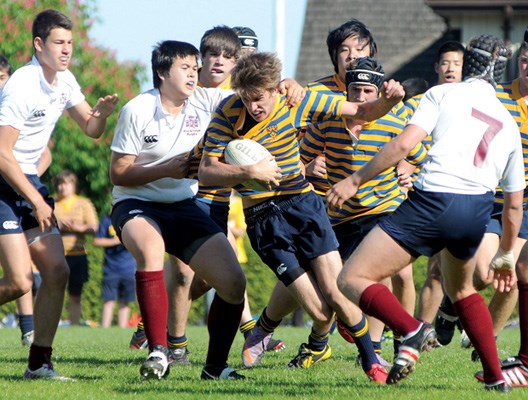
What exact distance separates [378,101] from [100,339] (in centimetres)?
645

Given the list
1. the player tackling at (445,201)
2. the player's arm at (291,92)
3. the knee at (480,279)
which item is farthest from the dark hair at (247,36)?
the player tackling at (445,201)

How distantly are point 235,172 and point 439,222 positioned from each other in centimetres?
139

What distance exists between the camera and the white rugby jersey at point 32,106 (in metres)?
7.56

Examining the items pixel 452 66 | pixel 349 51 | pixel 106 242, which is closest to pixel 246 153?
pixel 349 51

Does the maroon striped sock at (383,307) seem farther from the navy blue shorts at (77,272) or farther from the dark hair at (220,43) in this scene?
the navy blue shorts at (77,272)

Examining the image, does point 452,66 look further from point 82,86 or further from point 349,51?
point 82,86

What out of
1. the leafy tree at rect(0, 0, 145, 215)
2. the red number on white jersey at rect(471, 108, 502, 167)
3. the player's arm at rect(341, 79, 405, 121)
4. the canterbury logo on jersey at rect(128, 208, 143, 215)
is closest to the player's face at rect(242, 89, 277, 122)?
the player's arm at rect(341, 79, 405, 121)

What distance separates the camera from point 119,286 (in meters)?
17.8

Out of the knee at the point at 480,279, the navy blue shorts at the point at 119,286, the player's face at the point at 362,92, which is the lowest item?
the navy blue shorts at the point at 119,286

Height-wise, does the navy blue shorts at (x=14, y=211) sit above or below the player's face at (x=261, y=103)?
below

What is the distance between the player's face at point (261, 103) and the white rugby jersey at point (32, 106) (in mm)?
1523

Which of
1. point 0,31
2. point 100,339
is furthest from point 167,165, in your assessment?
point 0,31

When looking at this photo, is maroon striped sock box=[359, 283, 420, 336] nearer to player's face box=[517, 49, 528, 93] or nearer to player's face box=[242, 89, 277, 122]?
player's face box=[242, 89, 277, 122]

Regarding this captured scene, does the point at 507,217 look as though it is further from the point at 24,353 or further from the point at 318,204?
the point at 24,353
